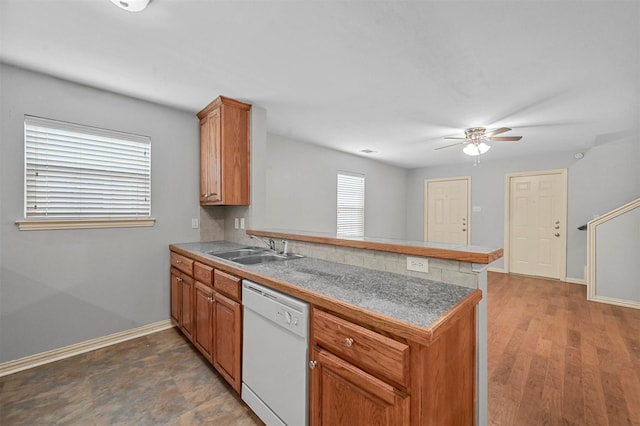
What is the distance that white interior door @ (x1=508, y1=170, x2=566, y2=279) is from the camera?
490 cm

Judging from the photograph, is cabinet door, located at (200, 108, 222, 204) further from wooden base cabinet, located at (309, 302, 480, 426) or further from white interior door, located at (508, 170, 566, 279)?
white interior door, located at (508, 170, 566, 279)

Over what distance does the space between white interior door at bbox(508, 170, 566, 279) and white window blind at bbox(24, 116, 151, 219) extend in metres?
6.20

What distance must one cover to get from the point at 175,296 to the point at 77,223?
1.07 m

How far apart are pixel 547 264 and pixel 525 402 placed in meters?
4.30

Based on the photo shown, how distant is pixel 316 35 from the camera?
176 cm

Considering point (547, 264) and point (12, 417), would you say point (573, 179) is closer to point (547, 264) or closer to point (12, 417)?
point (547, 264)

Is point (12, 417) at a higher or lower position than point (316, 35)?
lower

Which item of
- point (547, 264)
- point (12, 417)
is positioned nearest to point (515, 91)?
point (547, 264)

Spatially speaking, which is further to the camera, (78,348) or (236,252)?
(236,252)

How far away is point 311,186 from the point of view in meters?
4.62

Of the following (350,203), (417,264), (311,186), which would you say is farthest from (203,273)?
(350,203)

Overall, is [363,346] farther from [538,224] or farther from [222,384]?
[538,224]

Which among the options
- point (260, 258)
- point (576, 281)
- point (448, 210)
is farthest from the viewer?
point (448, 210)

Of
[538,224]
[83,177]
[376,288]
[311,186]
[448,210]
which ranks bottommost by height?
[376,288]
